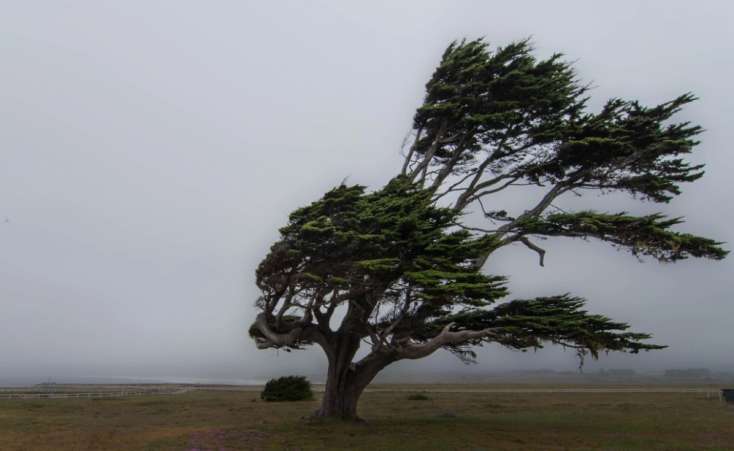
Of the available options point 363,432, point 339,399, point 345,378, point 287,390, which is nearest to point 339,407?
point 339,399

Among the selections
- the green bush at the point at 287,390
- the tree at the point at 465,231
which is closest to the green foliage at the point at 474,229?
the tree at the point at 465,231

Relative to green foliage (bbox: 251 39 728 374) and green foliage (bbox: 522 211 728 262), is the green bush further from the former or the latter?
green foliage (bbox: 522 211 728 262)

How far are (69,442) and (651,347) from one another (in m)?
19.5

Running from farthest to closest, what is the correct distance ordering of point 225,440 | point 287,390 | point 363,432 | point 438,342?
1. point 287,390
2. point 363,432
3. point 438,342
4. point 225,440

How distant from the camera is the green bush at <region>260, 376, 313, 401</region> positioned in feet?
124

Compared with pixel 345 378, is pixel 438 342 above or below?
above

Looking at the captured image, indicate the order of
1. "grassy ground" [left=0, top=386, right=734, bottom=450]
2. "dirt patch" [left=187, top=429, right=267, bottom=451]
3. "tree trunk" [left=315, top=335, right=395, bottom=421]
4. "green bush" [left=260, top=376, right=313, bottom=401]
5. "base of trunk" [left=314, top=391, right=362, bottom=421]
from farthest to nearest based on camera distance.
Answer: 1. "green bush" [left=260, top=376, right=313, bottom=401]
2. "tree trunk" [left=315, top=335, right=395, bottom=421]
3. "base of trunk" [left=314, top=391, right=362, bottom=421]
4. "grassy ground" [left=0, top=386, right=734, bottom=450]
5. "dirt patch" [left=187, top=429, right=267, bottom=451]

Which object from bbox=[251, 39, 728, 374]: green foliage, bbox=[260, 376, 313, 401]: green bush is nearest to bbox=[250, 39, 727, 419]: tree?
bbox=[251, 39, 728, 374]: green foliage

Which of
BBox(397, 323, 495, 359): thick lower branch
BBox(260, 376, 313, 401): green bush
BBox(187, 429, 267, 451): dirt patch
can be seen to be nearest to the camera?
BBox(187, 429, 267, 451): dirt patch

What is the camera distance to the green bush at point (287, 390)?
3775cm

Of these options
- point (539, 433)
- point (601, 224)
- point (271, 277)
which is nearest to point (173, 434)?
point (271, 277)

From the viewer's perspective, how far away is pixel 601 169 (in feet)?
71.2

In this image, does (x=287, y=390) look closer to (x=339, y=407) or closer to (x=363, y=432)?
(x=339, y=407)

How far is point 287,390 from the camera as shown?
125 ft
